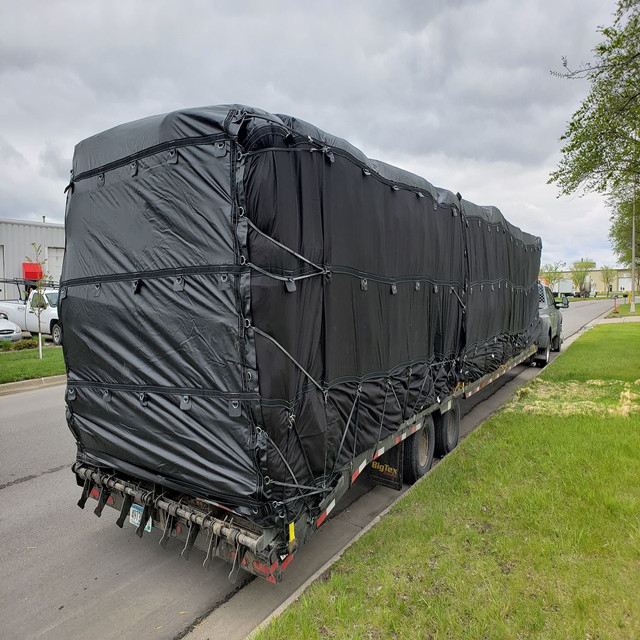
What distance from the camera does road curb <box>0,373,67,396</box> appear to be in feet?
32.2

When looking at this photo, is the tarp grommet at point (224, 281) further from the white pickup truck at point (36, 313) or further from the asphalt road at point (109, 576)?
the white pickup truck at point (36, 313)

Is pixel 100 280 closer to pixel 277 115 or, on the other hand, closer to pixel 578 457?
pixel 277 115

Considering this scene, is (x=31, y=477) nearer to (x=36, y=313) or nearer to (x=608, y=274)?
(x=36, y=313)

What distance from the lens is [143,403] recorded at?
3.15m

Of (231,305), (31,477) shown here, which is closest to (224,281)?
(231,305)

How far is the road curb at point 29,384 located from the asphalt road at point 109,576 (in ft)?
18.1

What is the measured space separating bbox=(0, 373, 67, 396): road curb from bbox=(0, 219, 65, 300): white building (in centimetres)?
1562

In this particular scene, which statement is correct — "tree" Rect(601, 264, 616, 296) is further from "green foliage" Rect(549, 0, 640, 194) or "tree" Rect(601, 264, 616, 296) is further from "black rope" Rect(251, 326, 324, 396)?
"black rope" Rect(251, 326, 324, 396)

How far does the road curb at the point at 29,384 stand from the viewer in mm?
9812

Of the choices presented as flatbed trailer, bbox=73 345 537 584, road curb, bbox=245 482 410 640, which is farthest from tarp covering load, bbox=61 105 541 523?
road curb, bbox=245 482 410 640

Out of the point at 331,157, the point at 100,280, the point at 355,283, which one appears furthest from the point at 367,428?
the point at 100,280

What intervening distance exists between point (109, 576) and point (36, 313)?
14830mm

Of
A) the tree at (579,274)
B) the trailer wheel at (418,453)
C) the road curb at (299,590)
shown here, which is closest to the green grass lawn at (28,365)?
the trailer wheel at (418,453)

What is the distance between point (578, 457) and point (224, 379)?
4270 mm
